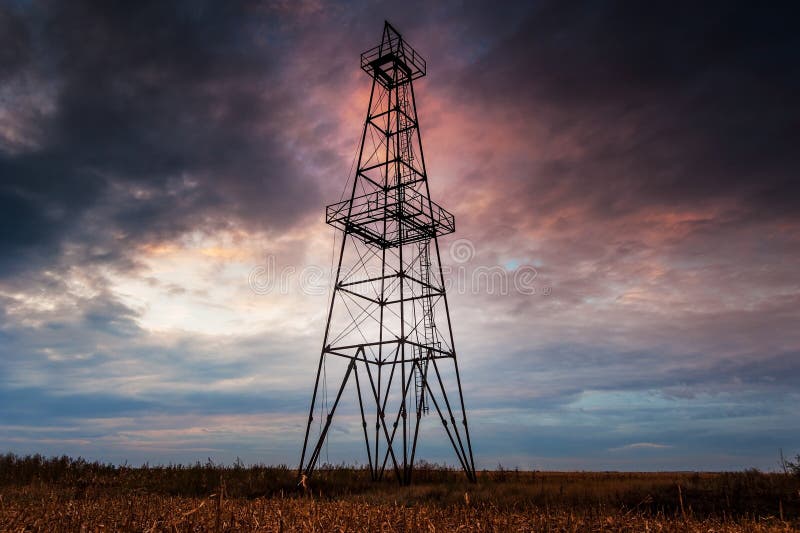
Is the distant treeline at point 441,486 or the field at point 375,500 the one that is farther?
the distant treeline at point 441,486

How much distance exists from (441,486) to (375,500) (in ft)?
15.7

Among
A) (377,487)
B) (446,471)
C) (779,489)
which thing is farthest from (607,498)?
(446,471)

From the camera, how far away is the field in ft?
33.0

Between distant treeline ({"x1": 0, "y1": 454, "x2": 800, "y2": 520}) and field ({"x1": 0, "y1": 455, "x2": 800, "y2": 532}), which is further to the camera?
distant treeline ({"x1": 0, "y1": 454, "x2": 800, "y2": 520})

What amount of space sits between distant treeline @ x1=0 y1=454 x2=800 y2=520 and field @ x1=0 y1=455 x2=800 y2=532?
0.17 feet

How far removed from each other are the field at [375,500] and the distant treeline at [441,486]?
0.05m

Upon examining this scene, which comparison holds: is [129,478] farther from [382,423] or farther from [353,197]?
[353,197]

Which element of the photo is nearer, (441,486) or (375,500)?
(375,500)

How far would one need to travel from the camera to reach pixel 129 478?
25.7 metres

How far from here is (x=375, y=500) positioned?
18516mm

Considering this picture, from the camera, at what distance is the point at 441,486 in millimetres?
22516

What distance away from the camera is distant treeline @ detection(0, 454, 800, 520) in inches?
683

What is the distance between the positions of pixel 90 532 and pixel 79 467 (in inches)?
905

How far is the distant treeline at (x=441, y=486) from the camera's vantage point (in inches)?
683
